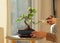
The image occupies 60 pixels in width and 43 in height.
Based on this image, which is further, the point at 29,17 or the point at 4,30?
the point at 4,30

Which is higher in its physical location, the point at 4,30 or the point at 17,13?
the point at 17,13

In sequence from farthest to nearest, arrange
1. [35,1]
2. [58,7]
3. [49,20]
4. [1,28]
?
[35,1] → [1,28] → [49,20] → [58,7]

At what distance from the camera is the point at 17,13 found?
229 centimetres

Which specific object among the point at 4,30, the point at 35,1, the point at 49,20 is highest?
the point at 35,1

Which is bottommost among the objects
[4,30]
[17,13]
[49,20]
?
[4,30]

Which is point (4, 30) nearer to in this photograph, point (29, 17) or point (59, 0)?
point (29, 17)

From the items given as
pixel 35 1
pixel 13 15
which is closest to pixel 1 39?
pixel 13 15

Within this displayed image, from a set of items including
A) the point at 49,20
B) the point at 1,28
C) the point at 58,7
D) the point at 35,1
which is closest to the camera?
the point at 58,7

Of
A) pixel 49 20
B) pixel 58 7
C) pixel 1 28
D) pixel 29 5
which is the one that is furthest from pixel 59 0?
pixel 29 5

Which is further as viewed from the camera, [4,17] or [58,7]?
[4,17]

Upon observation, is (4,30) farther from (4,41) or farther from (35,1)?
(35,1)

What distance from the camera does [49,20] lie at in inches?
61.1

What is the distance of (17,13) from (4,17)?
254 millimetres

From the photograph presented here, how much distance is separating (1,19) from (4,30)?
18 cm
